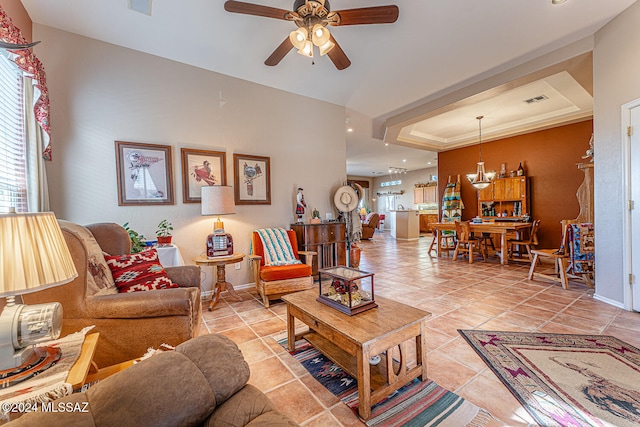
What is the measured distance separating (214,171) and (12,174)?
1786mm

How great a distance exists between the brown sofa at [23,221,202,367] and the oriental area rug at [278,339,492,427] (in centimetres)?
100

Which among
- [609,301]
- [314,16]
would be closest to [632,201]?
[609,301]

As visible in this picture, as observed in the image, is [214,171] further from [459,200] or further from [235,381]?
[459,200]

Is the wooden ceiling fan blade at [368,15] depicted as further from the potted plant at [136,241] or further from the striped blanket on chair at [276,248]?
the potted plant at [136,241]

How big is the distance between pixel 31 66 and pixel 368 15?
273 cm

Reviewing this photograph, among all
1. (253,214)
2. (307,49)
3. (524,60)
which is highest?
(524,60)

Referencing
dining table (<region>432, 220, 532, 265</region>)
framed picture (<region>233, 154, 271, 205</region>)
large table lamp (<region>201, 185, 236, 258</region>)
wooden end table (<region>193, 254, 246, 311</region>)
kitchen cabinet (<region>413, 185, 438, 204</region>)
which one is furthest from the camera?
kitchen cabinet (<region>413, 185, 438, 204</region>)

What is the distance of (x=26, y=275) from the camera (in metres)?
0.82

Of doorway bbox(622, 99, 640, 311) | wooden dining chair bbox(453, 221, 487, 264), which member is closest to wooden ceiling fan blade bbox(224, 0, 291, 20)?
doorway bbox(622, 99, 640, 311)

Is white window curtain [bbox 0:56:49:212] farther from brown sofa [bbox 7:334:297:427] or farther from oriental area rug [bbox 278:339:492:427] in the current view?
oriental area rug [bbox 278:339:492:427]

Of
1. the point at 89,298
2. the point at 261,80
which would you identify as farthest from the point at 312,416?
the point at 261,80

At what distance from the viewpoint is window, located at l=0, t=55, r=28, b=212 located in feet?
6.40

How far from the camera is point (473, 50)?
10.2ft

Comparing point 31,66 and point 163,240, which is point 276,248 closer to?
point 163,240
